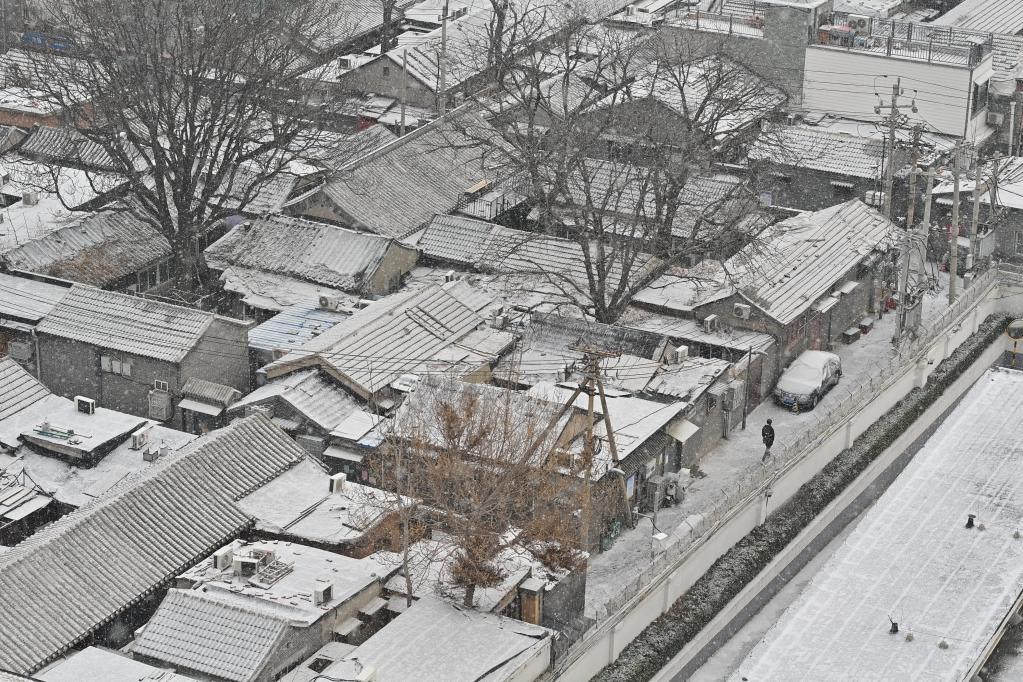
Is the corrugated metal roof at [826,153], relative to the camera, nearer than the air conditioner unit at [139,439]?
No

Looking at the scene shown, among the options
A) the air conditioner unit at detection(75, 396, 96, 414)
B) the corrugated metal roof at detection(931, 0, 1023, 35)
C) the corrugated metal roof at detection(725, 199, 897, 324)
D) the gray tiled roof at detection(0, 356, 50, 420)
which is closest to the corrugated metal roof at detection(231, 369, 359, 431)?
the air conditioner unit at detection(75, 396, 96, 414)

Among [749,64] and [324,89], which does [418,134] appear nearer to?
[324,89]

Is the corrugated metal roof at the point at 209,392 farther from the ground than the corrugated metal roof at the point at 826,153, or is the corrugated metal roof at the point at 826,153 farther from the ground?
the corrugated metal roof at the point at 826,153

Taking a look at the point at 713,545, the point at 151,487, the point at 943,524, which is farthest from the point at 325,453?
the point at 943,524

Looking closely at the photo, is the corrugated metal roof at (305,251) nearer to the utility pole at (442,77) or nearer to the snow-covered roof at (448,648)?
the utility pole at (442,77)

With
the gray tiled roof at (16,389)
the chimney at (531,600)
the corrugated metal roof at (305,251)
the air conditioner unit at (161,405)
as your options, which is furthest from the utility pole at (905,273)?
the gray tiled roof at (16,389)

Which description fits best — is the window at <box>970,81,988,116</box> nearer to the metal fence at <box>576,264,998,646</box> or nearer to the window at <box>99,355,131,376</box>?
the metal fence at <box>576,264,998,646</box>

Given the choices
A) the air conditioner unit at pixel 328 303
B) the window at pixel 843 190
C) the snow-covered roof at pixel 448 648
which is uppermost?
the window at pixel 843 190
